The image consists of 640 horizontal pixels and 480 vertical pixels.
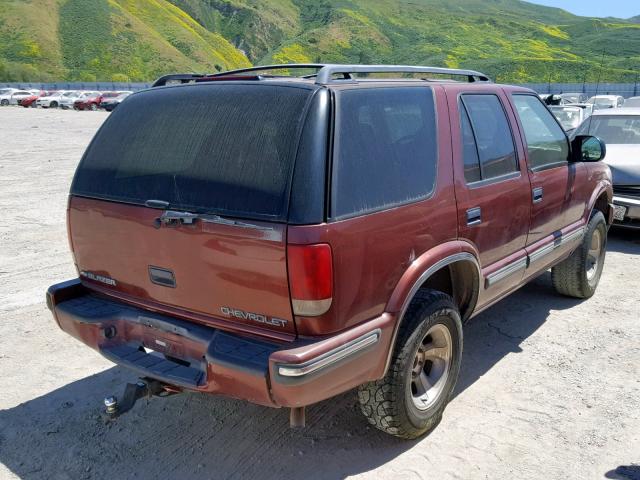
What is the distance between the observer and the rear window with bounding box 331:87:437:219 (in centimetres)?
283

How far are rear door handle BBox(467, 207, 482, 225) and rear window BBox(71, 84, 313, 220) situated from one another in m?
1.30

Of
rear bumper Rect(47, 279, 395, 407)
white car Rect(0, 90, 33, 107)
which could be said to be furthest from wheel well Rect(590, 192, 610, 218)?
white car Rect(0, 90, 33, 107)

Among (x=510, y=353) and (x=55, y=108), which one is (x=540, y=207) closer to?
(x=510, y=353)

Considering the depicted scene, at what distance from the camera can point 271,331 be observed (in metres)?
2.81

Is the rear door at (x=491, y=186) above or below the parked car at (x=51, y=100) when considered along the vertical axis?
above

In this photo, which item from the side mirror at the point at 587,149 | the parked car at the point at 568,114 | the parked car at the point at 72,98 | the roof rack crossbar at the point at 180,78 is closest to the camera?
the roof rack crossbar at the point at 180,78

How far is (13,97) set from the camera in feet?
162

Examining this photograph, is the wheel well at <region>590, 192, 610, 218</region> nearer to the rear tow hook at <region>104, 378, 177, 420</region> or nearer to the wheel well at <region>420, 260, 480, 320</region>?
the wheel well at <region>420, 260, 480, 320</region>

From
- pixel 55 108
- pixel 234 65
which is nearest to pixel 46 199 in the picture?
pixel 55 108

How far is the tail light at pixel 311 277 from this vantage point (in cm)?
263

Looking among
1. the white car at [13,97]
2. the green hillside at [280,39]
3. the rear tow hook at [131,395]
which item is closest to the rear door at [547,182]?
the rear tow hook at [131,395]

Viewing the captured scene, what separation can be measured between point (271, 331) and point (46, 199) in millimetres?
8600

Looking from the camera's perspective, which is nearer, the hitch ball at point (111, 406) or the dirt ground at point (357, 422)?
the hitch ball at point (111, 406)

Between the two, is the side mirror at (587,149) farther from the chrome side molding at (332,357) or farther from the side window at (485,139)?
the chrome side molding at (332,357)
